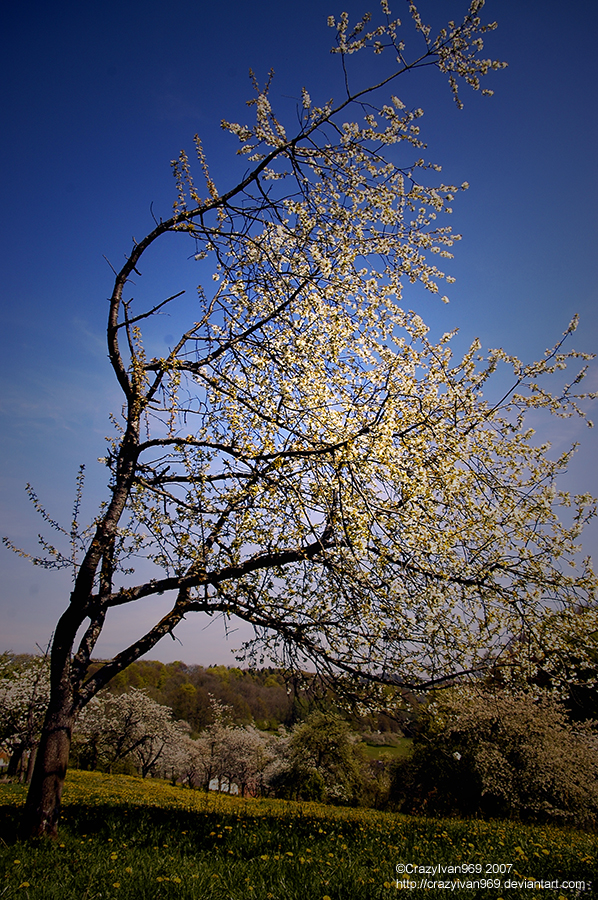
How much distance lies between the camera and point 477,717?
18.9m

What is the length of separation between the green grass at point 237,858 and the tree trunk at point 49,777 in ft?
0.75

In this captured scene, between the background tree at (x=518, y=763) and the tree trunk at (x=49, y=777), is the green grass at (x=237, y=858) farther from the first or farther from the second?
the background tree at (x=518, y=763)

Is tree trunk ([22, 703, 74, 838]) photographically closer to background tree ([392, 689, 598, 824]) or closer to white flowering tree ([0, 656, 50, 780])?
background tree ([392, 689, 598, 824])

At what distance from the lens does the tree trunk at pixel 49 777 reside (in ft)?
15.7

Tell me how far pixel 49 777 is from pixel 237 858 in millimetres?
2519

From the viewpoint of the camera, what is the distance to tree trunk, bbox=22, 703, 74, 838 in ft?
15.7

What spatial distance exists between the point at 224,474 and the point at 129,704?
141 ft

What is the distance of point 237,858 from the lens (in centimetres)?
435

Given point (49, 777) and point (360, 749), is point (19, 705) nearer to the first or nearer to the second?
point (360, 749)

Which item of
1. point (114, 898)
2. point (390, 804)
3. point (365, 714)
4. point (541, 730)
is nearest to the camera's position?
point (114, 898)

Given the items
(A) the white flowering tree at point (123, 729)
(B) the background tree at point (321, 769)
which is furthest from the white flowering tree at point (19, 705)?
(B) the background tree at point (321, 769)

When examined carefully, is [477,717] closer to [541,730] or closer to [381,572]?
[541,730]

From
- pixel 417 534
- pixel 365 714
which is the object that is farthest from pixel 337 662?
pixel 417 534

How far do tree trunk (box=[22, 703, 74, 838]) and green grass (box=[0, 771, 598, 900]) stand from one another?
0.75ft
